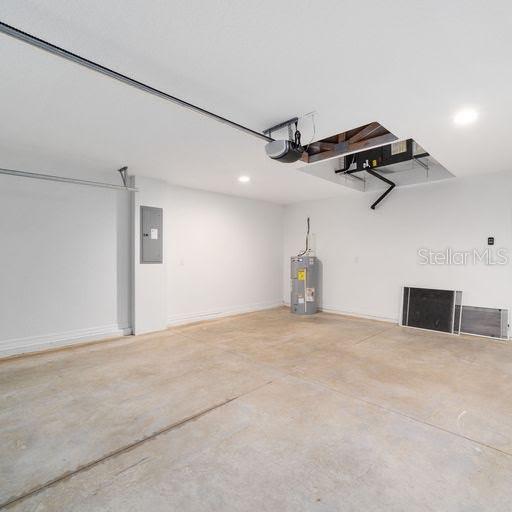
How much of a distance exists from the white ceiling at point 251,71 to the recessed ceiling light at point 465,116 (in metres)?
0.07

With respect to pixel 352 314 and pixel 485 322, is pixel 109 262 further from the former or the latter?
pixel 485 322

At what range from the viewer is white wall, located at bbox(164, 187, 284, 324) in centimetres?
513

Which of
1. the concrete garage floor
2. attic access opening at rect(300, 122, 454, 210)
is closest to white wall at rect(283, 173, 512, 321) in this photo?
attic access opening at rect(300, 122, 454, 210)

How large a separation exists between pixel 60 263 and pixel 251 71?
11.3 ft

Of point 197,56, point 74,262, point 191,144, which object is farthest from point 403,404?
point 74,262

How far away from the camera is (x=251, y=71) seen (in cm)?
195

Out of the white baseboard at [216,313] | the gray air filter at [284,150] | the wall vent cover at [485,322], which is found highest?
the gray air filter at [284,150]

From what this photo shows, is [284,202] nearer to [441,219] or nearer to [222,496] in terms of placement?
[441,219]

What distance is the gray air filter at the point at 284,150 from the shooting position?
2.55 m

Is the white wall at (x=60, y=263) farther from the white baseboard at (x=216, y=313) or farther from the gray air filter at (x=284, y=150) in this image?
the gray air filter at (x=284, y=150)

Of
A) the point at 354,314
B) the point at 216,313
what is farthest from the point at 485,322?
→ the point at 216,313

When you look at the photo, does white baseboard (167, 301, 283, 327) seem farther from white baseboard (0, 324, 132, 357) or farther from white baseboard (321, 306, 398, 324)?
white baseboard (321, 306, 398, 324)

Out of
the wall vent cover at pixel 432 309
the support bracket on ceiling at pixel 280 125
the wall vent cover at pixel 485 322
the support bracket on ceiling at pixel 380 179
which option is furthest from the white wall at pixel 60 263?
the wall vent cover at pixel 485 322

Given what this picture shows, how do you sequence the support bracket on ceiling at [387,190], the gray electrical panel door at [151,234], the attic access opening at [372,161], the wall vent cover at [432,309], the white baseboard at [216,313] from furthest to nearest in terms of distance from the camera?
1. the white baseboard at [216,313]
2. the support bracket on ceiling at [387,190]
3. the wall vent cover at [432,309]
4. the gray electrical panel door at [151,234]
5. the attic access opening at [372,161]
